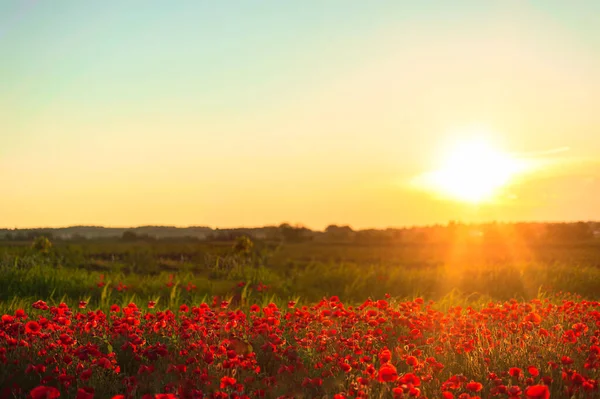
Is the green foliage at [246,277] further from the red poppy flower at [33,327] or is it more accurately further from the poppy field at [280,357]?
the red poppy flower at [33,327]

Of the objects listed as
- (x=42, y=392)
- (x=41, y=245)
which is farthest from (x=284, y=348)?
(x=41, y=245)

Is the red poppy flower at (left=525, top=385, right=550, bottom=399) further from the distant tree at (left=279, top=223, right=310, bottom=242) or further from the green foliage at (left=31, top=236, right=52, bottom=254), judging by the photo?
the distant tree at (left=279, top=223, right=310, bottom=242)

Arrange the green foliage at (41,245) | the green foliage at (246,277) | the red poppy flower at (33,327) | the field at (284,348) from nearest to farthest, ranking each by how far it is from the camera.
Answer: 1. the field at (284,348)
2. the red poppy flower at (33,327)
3. the green foliage at (246,277)
4. the green foliage at (41,245)

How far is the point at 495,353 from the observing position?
20.4 feet

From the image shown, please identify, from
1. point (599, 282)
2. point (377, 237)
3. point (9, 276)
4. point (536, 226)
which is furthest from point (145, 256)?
point (536, 226)

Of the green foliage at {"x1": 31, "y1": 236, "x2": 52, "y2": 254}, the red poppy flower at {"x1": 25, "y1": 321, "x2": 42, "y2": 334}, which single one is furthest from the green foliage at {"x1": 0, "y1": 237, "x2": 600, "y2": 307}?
the red poppy flower at {"x1": 25, "y1": 321, "x2": 42, "y2": 334}

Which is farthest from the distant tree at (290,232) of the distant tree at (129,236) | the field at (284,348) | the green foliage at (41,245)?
the field at (284,348)

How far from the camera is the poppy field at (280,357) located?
4.61 m

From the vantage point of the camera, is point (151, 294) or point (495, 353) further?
point (151, 294)

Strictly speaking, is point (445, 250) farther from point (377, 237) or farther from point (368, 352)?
point (368, 352)

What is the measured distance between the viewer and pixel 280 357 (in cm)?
566

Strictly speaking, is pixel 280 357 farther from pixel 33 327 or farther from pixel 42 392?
pixel 42 392

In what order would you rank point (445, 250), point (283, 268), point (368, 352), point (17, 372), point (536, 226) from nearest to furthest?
point (17, 372) → point (368, 352) → point (283, 268) → point (445, 250) → point (536, 226)

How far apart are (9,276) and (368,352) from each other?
10.4 meters
